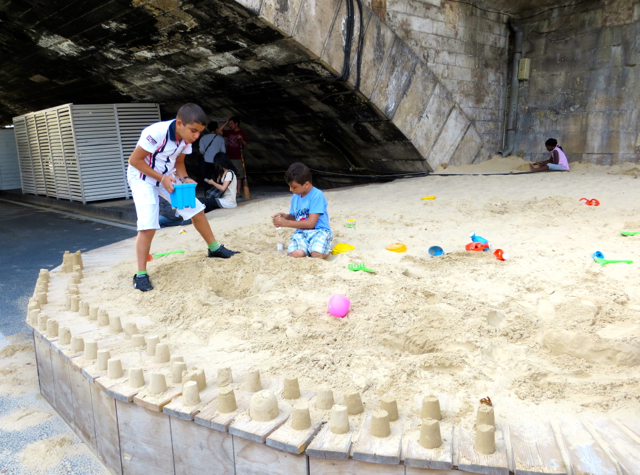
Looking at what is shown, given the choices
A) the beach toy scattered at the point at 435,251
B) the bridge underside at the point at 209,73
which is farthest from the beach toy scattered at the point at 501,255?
the bridge underside at the point at 209,73

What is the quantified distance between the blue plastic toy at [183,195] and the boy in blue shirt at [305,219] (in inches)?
29.0

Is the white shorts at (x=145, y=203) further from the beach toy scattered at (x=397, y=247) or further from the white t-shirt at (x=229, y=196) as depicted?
the white t-shirt at (x=229, y=196)

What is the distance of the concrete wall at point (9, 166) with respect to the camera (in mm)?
15310

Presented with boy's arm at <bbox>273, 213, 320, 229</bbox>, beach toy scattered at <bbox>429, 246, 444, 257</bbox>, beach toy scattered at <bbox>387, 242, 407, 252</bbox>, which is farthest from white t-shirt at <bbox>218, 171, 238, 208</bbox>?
beach toy scattered at <bbox>429, 246, 444, 257</bbox>

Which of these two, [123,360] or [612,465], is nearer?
[612,465]

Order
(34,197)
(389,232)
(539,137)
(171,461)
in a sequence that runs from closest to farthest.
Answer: (171,461) → (389,232) → (539,137) → (34,197)

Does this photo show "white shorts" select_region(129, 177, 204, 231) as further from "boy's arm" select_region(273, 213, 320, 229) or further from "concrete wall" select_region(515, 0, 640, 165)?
"concrete wall" select_region(515, 0, 640, 165)

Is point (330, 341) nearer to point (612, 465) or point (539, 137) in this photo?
point (612, 465)

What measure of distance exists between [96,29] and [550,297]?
7.85m

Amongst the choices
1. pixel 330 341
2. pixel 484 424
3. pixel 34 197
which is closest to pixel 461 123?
pixel 330 341

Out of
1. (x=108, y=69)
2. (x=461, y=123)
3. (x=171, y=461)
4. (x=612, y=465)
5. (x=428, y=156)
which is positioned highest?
(x=108, y=69)

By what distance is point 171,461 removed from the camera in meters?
2.16

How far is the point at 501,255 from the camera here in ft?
13.0

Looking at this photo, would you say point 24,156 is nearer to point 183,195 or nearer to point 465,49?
point 465,49
